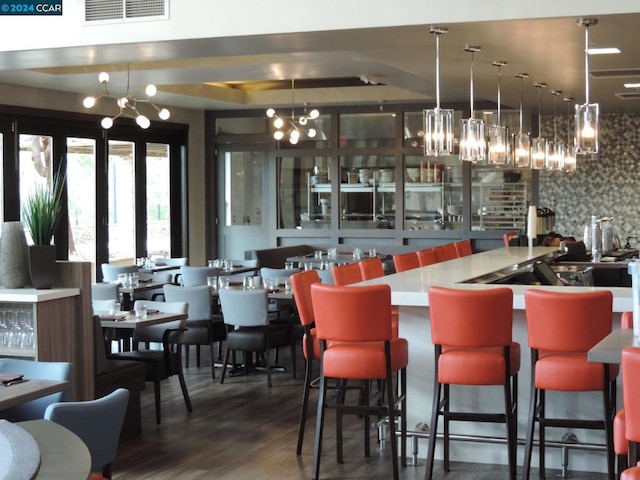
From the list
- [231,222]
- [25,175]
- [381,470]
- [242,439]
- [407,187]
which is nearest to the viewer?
[381,470]

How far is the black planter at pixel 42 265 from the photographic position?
630 centimetres

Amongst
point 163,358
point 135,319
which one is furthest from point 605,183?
point 135,319

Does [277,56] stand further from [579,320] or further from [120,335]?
[579,320]

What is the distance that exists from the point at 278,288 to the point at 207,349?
1777 mm

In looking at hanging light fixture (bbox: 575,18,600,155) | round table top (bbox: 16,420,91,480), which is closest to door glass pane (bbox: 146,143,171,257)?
hanging light fixture (bbox: 575,18,600,155)

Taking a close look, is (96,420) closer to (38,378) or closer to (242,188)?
(38,378)

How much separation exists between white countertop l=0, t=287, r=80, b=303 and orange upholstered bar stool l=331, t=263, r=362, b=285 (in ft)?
6.03

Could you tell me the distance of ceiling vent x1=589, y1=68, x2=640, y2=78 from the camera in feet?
30.0

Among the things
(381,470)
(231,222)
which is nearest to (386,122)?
(231,222)

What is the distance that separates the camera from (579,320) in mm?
5168

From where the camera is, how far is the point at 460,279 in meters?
6.80

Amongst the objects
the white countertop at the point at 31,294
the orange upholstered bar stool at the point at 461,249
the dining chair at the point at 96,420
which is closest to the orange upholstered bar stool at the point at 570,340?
the dining chair at the point at 96,420

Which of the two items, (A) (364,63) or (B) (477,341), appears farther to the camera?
(A) (364,63)

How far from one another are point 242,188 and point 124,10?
9253 millimetres
